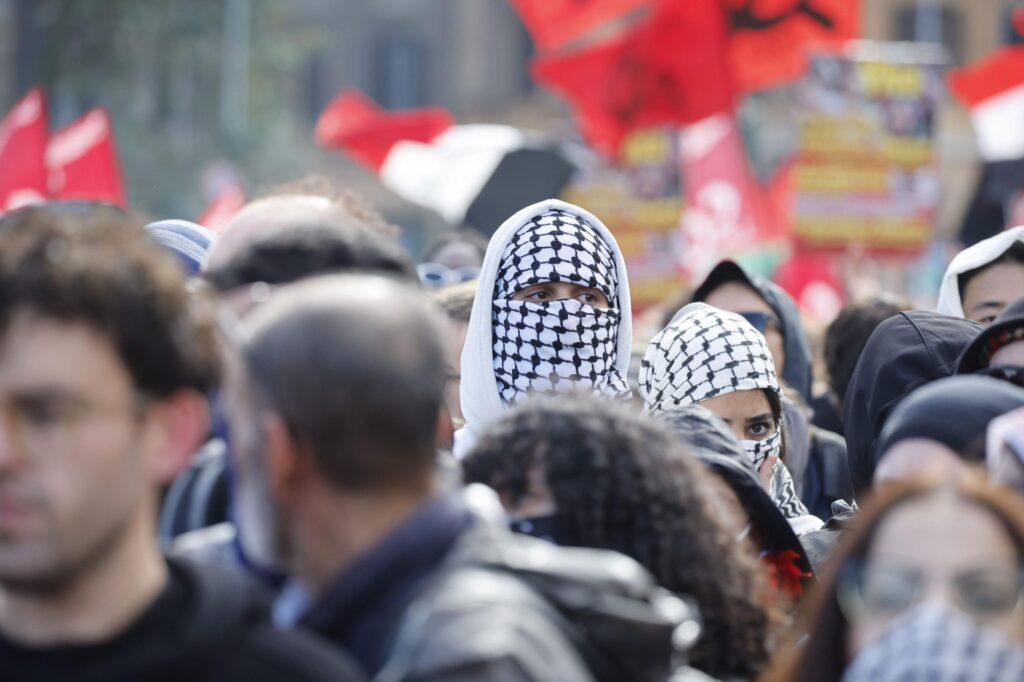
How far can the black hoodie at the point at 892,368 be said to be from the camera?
4793 mm

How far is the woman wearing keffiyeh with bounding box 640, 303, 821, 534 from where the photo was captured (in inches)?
199

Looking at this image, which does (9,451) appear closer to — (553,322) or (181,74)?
(553,322)

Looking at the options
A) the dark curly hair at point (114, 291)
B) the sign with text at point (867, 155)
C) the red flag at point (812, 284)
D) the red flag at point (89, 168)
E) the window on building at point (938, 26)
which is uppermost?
the dark curly hair at point (114, 291)

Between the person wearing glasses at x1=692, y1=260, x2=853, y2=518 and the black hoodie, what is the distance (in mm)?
886

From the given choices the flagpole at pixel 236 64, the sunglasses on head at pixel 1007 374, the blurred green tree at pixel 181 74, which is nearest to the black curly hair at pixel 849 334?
the sunglasses on head at pixel 1007 374

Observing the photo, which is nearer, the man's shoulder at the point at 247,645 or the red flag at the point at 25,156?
the man's shoulder at the point at 247,645

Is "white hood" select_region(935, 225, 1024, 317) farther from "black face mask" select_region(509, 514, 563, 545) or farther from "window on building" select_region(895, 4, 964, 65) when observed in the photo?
"window on building" select_region(895, 4, 964, 65)

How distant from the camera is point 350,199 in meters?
4.57

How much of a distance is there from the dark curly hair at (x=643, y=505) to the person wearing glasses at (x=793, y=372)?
2.59 m

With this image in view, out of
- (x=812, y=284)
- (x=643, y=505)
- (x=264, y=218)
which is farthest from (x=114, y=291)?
(x=812, y=284)

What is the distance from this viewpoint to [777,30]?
43.9ft

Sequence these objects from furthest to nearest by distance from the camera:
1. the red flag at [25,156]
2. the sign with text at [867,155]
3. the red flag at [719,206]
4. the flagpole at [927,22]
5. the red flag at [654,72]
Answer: the flagpole at [927,22] → the red flag at [719,206] → the sign with text at [867,155] → the red flag at [654,72] → the red flag at [25,156]

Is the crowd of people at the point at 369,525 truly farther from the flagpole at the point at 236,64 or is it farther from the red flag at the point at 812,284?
the flagpole at the point at 236,64

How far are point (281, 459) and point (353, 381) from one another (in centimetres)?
14
